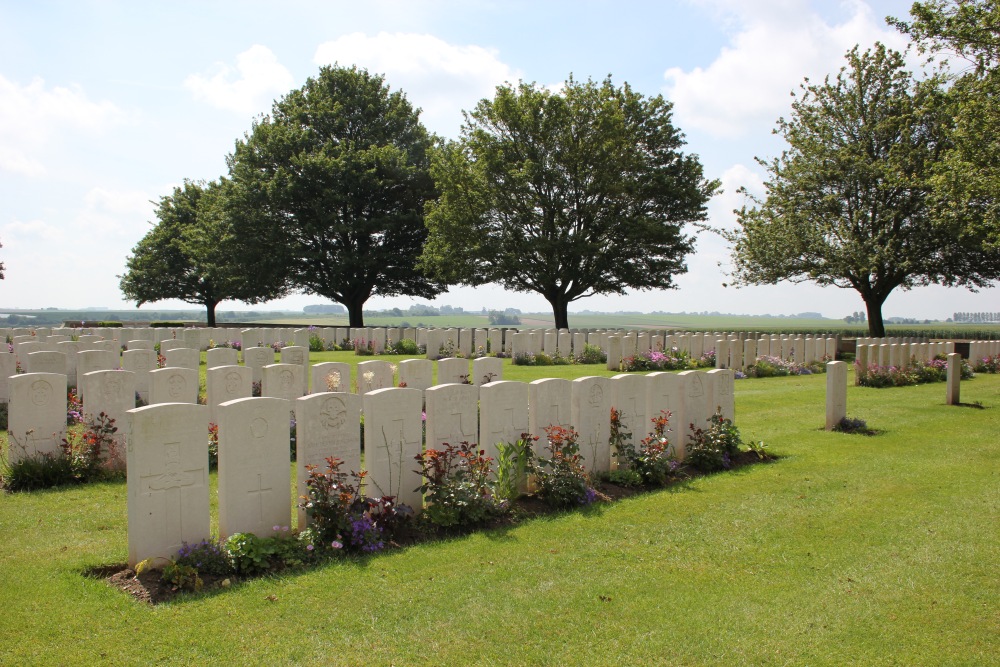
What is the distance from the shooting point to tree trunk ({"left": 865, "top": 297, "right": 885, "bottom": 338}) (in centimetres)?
3256

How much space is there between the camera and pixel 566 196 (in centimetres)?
3225

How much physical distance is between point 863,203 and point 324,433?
32104 mm

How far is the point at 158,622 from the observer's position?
13.0ft

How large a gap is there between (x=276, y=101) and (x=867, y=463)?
3777 centimetres

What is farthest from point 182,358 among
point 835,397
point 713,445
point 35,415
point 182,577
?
point 835,397

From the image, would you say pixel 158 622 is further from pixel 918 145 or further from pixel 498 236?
pixel 918 145

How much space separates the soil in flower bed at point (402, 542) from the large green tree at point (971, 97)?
13822 mm

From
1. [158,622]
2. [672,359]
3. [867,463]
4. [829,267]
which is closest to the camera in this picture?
[158,622]

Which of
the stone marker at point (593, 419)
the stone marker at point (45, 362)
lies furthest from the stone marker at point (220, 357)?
the stone marker at point (593, 419)

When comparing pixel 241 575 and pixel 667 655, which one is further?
pixel 241 575

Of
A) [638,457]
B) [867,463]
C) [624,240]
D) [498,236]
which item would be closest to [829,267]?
[624,240]

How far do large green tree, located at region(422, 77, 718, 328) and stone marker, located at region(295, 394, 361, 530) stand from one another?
25.2m

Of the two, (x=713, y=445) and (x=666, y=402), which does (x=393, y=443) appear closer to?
(x=666, y=402)

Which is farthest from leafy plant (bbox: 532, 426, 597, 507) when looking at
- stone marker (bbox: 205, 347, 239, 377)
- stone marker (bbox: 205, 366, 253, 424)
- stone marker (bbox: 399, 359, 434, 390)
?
stone marker (bbox: 205, 347, 239, 377)
